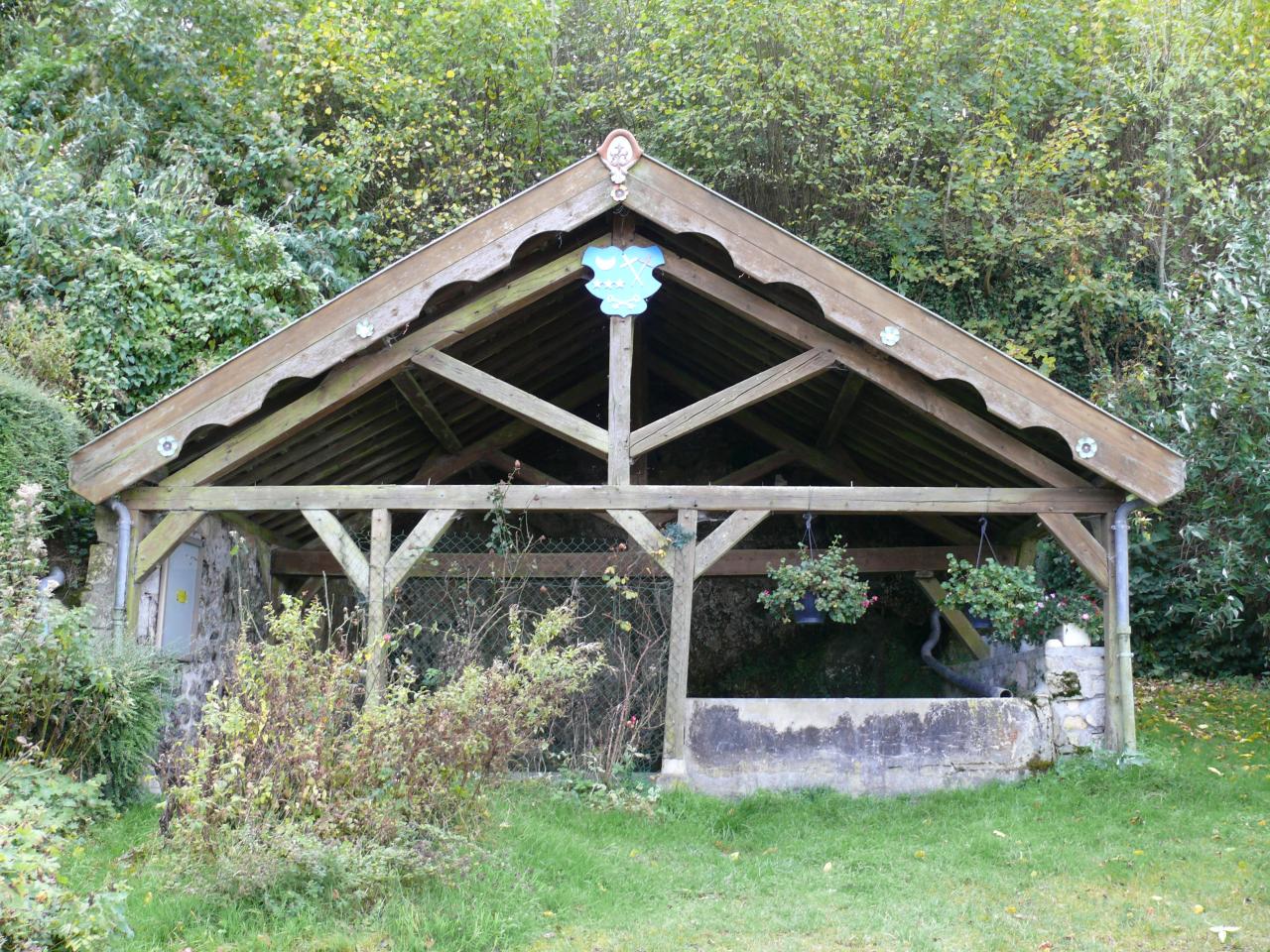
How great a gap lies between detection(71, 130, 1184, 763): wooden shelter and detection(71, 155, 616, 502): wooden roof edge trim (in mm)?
12

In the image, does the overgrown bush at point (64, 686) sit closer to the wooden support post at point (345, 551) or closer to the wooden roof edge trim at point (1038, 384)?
the wooden support post at point (345, 551)

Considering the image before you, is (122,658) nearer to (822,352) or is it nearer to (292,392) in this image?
(292,392)

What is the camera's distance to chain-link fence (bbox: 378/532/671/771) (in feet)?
23.2

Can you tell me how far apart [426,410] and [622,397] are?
2.10 meters

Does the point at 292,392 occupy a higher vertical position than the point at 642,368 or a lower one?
lower

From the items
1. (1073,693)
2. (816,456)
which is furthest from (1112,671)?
(816,456)

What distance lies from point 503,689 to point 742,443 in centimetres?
600

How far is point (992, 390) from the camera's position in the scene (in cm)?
660

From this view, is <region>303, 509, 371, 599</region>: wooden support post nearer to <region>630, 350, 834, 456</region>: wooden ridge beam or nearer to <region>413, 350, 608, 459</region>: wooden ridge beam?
<region>413, 350, 608, 459</region>: wooden ridge beam

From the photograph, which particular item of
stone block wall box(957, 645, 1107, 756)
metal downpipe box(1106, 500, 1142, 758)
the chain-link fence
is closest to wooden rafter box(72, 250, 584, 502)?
the chain-link fence

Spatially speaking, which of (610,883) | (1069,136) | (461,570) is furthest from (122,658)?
(1069,136)

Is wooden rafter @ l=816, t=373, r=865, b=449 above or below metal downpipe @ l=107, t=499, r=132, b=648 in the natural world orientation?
above

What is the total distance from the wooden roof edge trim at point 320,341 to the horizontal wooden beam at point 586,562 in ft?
8.61

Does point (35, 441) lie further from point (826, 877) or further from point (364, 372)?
point (826, 877)
